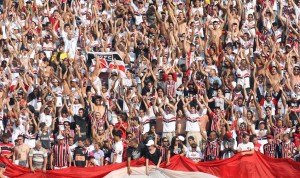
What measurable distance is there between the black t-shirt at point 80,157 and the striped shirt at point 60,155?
20 cm

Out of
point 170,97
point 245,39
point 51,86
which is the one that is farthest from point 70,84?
point 245,39

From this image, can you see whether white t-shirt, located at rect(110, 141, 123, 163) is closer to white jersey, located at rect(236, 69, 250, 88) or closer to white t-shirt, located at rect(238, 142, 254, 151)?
white t-shirt, located at rect(238, 142, 254, 151)

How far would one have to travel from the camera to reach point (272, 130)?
33312mm

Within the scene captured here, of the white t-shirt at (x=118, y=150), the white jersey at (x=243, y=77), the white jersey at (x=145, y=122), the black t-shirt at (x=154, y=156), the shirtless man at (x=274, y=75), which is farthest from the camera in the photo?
the white jersey at (x=243, y=77)

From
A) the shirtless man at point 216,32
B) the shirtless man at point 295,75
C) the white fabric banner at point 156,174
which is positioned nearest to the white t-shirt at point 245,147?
the white fabric banner at point 156,174

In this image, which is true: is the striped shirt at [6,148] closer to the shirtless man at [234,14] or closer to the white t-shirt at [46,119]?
the white t-shirt at [46,119]

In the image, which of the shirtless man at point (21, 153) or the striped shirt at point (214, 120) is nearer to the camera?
the shirtless man at point (21, 153)

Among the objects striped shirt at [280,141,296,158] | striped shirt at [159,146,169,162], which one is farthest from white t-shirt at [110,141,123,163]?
striped shirt at [280,141,296,158]

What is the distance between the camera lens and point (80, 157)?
32719mm

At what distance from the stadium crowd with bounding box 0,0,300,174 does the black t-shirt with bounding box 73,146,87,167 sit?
0.08 ft

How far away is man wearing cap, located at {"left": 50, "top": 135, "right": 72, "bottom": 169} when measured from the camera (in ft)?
107

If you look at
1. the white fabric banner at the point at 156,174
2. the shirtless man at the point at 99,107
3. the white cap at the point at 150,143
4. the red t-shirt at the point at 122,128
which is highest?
the shirtless man at the point at 99,107

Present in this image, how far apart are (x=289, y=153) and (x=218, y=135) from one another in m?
1.88

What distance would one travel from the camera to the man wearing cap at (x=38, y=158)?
32.2 m
